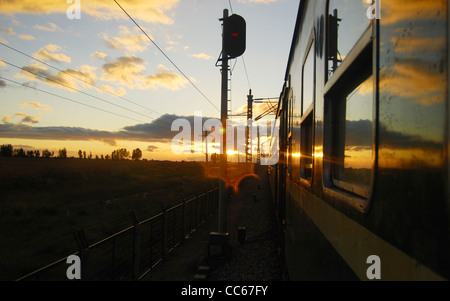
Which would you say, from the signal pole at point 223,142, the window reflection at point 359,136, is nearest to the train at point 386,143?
the window reflection at point 359,136

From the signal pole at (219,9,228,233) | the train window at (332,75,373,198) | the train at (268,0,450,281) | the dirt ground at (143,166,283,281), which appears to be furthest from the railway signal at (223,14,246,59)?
the train window at (332,75,373,198)

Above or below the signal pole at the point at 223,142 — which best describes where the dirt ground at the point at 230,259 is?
below

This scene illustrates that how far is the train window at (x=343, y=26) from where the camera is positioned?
1472mm

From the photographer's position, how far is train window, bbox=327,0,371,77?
1.47 meters

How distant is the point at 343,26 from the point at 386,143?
104 centimetres

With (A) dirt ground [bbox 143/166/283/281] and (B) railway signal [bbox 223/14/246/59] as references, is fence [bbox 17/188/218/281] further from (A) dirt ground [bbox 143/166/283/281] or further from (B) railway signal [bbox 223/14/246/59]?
(B) railway signal [bbox 223/14/246/59]

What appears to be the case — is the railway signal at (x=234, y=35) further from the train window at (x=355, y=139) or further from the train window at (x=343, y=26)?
the train window at (x=355, y=139)

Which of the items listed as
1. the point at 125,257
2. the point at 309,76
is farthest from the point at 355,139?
the point at 125,257

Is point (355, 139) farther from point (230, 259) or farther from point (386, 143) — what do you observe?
point (230, 259)
